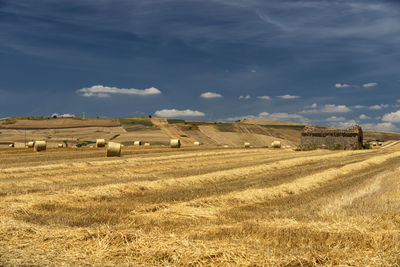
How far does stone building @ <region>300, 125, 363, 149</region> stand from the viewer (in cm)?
5300

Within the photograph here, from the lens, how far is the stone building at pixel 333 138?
5300cm

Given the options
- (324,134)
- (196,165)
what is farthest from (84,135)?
(196,165)

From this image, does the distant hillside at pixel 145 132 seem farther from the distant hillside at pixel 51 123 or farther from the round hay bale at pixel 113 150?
the round hay bale at pixel 113 150

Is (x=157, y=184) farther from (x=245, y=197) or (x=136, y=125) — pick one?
(x=136, y=125)

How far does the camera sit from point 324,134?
179 feet

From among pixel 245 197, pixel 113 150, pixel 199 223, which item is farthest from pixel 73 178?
pixel 113 150

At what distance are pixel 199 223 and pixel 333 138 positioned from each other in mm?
47744

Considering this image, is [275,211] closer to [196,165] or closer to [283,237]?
[283,237]

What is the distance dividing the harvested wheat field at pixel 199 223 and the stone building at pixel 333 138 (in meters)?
36.1

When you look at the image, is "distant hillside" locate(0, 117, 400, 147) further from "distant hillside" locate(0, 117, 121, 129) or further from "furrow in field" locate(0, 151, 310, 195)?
"furrow in field" locate(0, 151, 310, 195)

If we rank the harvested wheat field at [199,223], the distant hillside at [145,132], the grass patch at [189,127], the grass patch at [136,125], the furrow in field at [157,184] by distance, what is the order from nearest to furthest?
1. the harvested wheat field at [199,223]
2. the furrow in field at [157,184]
3. the distant hillside at [145,132]
4. the grass patch at [136,125]
5. the grass patch at [189,127]

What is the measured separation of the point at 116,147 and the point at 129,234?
27148 millimetres

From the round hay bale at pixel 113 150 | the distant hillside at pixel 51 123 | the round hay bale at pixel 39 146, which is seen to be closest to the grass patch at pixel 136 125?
the distant hillside at pixel 51 123

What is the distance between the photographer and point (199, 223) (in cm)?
992
